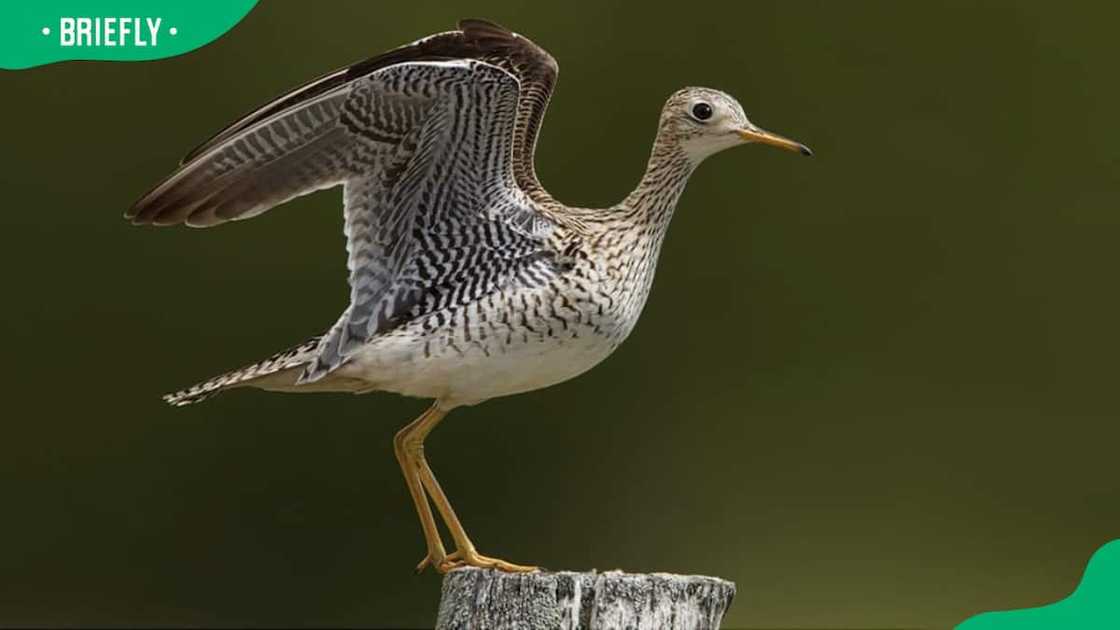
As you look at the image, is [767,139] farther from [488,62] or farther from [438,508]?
[438,508]

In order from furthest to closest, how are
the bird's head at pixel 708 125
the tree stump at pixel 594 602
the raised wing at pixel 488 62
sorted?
the bird's head at pixel 708 125, the raised wing at pixel 488 62, the tree stump at pixel 594 602

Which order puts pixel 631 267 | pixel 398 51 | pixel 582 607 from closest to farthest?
1. pixel 582 607
2. pixel 398 51
3. pixel 631 267

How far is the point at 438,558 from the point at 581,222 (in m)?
1.00

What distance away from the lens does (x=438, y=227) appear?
4.68m

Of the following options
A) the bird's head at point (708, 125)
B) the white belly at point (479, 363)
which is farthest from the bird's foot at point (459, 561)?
the bird's head at point (708, 125)

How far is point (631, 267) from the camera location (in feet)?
15.4

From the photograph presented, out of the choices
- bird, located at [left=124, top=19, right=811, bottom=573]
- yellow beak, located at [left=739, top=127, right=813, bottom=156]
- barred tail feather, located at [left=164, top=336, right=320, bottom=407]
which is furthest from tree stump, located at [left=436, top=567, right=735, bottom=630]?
yellow beak, located at [left=739, top=127, right=813, bottom=156]

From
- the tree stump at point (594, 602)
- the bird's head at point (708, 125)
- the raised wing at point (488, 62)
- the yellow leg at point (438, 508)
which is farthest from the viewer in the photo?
the bird's head at point (708, 125)

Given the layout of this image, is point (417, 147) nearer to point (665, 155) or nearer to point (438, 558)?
point (665, 155)

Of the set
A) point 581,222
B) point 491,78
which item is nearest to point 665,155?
point 581,222

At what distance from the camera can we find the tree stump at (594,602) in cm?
374

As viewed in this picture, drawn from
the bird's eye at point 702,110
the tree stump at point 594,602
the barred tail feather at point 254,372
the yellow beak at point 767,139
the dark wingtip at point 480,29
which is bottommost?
the tree stump at point 594,602

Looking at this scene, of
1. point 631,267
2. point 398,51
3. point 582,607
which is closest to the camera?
point 582,607

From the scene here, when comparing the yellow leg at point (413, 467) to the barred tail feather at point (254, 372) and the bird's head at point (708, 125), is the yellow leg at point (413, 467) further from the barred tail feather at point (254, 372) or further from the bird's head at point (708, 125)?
the bird's head at point (708, 125)
